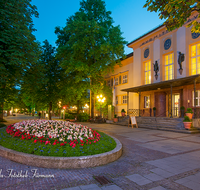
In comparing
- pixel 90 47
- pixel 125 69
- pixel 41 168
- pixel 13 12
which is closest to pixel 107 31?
pixel 90 47

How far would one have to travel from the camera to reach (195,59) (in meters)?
15.2

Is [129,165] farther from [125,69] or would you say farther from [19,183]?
[125,69]

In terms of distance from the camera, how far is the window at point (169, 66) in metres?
17.4

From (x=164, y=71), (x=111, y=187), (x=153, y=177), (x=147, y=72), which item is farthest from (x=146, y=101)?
(x=111, y=187)

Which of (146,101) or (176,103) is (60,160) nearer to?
(176,103)

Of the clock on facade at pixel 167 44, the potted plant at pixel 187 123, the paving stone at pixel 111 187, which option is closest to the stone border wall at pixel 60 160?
the paving stone at pixel 111 187

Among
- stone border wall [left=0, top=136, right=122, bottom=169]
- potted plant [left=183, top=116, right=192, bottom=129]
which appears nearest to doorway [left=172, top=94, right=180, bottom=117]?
potted plant [left=183, top=116, right=192, bottom=129]

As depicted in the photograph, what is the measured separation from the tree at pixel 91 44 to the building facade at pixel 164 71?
347cm

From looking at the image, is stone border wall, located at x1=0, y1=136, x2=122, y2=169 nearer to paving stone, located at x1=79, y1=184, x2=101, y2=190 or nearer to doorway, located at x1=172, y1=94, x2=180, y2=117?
paving stone, located at x1=79, y1=184, x2=101, y2=190

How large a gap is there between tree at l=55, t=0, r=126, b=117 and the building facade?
136 inches

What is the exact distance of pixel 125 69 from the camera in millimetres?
25031

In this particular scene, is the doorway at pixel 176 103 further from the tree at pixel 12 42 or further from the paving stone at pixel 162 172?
the tree at pixel 12 42

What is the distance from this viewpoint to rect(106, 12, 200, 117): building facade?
15.2 meters

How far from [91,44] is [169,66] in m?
10.4
